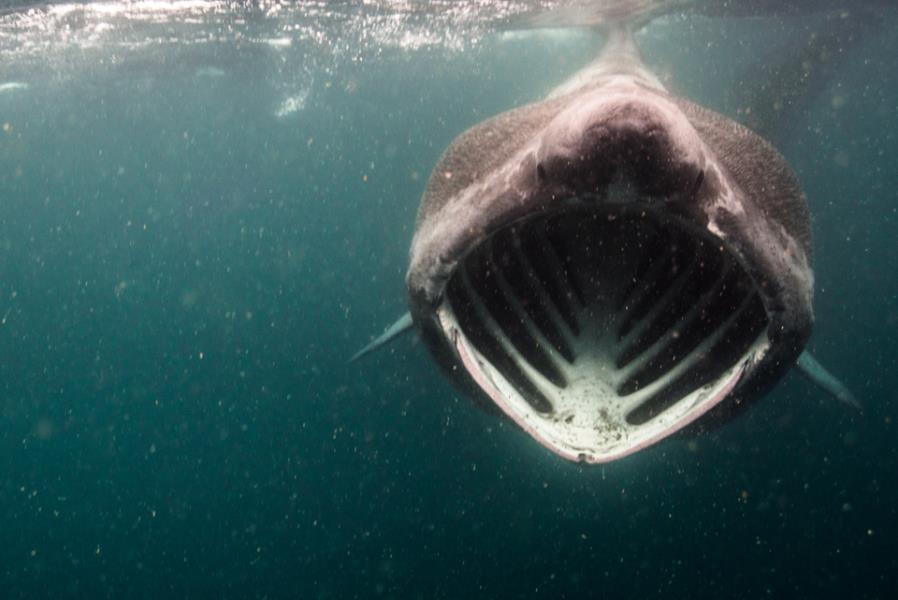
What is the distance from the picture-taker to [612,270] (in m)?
2.68

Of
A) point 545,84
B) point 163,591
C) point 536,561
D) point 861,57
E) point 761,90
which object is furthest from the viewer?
point 163,591

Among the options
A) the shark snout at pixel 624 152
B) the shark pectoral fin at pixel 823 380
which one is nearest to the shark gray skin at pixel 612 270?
the shark snout at pixel 624 152

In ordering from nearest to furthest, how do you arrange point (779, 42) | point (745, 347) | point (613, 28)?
point (745, 347) → point (613, 28) → point (779, 42)

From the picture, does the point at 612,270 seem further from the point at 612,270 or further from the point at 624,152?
the point at 624,152

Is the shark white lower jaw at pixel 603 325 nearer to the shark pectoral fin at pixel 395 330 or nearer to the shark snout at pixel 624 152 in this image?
the shark snout at pixel 624 152

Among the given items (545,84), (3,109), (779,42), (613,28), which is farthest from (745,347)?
(545,84)

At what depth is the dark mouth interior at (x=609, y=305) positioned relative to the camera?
2359mm

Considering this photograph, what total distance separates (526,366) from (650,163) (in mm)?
877

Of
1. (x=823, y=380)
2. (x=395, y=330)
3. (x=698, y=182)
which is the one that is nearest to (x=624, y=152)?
(x=698, y=182)

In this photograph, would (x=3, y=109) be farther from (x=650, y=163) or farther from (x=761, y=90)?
(x=650, y=163)

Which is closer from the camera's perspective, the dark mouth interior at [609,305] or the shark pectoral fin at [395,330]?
the dark mouth interior at [609,305]

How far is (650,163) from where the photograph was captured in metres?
1.78

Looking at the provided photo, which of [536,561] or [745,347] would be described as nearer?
[745,347]

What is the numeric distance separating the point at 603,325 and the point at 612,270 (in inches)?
9.3
